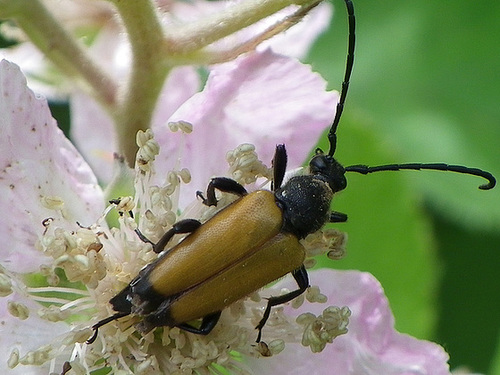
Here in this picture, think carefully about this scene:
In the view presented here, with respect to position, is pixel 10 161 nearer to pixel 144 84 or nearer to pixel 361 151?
pixel 144 84

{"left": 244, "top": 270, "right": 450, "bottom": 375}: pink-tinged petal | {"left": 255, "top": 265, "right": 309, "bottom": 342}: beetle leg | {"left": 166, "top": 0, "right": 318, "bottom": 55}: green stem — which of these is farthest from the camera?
{"left": 244, "top": 270, "right": 450, "bottom": 375}: pink-tinged petal

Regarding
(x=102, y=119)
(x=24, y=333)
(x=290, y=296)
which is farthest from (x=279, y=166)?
(x=102, y=119)

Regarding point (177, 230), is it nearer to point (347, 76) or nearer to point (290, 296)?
point (290, 296)

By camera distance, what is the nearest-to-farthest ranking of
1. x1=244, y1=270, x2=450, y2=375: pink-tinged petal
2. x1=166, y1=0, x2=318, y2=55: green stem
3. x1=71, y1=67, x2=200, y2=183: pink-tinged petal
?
x1=166, y1=0, x2=318, y2=55: green stem
x1=244, y1=270, x2=450, y2=375: pink-tinged petal
x1=71, y1=67, x2=200, y2=183: pink-tinged petal

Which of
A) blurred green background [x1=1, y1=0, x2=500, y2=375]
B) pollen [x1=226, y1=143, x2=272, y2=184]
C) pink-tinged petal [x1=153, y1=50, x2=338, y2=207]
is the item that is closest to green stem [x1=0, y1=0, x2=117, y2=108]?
pink-tinged petal [x1=153, y1=50, x2=338, y2=207]

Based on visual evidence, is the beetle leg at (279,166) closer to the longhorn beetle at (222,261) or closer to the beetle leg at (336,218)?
the longhorn beetle at (222,261)

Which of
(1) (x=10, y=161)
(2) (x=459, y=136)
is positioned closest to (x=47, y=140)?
(1) (x=10, y=161)

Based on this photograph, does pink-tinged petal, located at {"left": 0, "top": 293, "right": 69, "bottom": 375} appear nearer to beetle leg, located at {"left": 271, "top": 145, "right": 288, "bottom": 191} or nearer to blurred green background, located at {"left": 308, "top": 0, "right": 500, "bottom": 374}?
beetle leg, located at {"left": 271, "top": 145, "right": 288, "bottom": 191}
